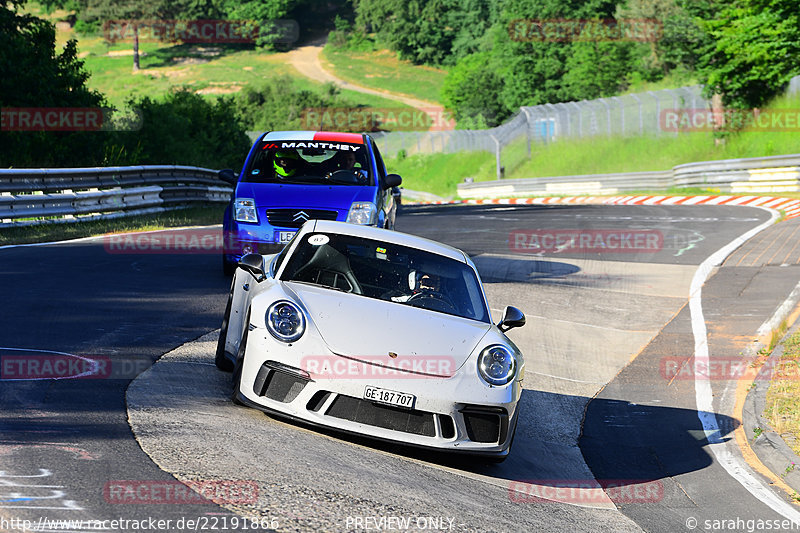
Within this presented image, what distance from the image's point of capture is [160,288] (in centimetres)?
1207

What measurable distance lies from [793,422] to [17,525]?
21.2 ft

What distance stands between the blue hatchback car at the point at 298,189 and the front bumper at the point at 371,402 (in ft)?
18.8

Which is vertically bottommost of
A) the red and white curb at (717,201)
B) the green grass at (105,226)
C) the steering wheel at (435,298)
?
the red and white curb at (717,201)

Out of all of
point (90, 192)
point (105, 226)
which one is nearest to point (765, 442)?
point (105, 226)

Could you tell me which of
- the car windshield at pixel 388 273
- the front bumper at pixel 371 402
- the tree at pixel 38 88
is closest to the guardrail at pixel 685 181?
the tree at pixel 38 88

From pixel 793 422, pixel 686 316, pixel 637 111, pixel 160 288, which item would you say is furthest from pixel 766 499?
pixel 637 111

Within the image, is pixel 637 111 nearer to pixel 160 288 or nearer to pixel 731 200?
pixel 731 200

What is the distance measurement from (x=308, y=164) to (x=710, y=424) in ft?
21.2

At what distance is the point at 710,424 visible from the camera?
8711 mm

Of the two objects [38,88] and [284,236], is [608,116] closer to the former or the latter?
[38,88]

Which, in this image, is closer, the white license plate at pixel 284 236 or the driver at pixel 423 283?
the driver at pixel 423 283

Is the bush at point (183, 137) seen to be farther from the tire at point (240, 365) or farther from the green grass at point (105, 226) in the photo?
the tire at point (240, 365)

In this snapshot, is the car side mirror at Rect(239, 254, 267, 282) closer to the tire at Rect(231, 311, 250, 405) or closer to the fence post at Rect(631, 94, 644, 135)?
the tire at Rect(231, 311, 250, 405)

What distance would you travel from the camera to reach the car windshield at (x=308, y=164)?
12.8m
